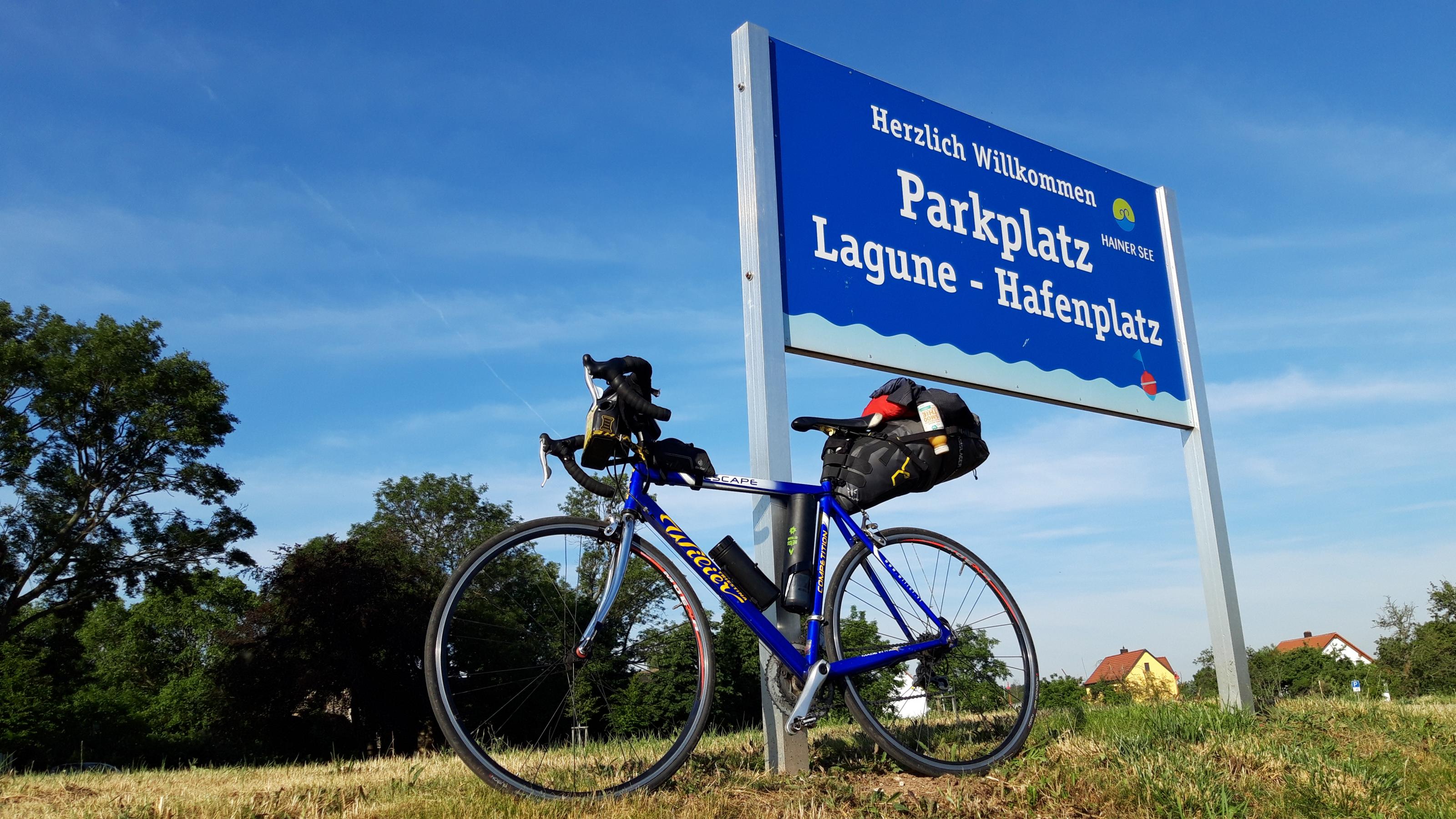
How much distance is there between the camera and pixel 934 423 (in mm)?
4184

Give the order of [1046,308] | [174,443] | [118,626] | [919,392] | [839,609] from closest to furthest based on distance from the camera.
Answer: [839,609]
[919,392]
[1046,308]
[174,443]
[118,626]

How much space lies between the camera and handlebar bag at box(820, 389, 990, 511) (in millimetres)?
4148

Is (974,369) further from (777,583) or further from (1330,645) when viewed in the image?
(1330,645)

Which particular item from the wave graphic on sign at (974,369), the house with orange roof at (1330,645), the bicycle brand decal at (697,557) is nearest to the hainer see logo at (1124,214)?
the wave graphic on sign at (974,369)

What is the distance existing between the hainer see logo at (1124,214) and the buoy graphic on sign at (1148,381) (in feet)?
3.38

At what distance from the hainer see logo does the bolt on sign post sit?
0.02 metres

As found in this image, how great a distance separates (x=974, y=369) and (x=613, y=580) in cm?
307

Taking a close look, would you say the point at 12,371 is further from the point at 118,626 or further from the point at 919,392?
the point at 919,392

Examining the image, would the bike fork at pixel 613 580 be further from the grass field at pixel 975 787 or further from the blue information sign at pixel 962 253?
the blue information sign at pixel 962 253

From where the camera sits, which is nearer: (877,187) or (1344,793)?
(1344,793)

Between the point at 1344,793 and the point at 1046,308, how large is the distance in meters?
3.52

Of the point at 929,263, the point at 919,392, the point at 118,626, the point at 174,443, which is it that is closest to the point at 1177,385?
the point at 929,263

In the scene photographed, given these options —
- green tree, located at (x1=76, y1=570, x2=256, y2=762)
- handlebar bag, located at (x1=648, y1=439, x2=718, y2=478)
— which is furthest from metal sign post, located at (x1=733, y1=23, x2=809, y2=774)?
green tree, located at (x1=76, y1=570, x2=256, y2=762)

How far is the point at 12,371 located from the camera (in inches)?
993
